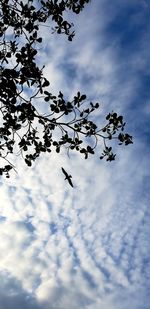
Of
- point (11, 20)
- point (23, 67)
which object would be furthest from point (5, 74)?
point (11, 20)

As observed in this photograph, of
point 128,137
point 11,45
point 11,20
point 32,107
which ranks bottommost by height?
point 32,107

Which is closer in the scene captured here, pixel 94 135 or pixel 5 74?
pixel 5 74

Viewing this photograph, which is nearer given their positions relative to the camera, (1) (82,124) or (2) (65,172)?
(2) (65,172)

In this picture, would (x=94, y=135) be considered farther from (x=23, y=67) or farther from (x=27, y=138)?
(x=23, y=67)

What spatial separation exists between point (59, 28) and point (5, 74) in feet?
10.3

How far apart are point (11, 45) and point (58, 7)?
192 centimetres

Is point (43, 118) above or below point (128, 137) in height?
below

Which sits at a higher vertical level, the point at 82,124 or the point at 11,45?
the point at 11,45

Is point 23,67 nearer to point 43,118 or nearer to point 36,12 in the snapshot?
point 43,118

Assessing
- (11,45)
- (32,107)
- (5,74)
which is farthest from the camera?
(11,45)

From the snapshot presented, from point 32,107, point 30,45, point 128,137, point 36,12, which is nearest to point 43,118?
point 32,107

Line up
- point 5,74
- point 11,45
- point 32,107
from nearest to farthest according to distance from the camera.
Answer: point 5,74, point 32,107, point 11,45

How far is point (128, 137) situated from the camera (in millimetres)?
11125

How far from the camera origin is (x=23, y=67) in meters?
9.27
